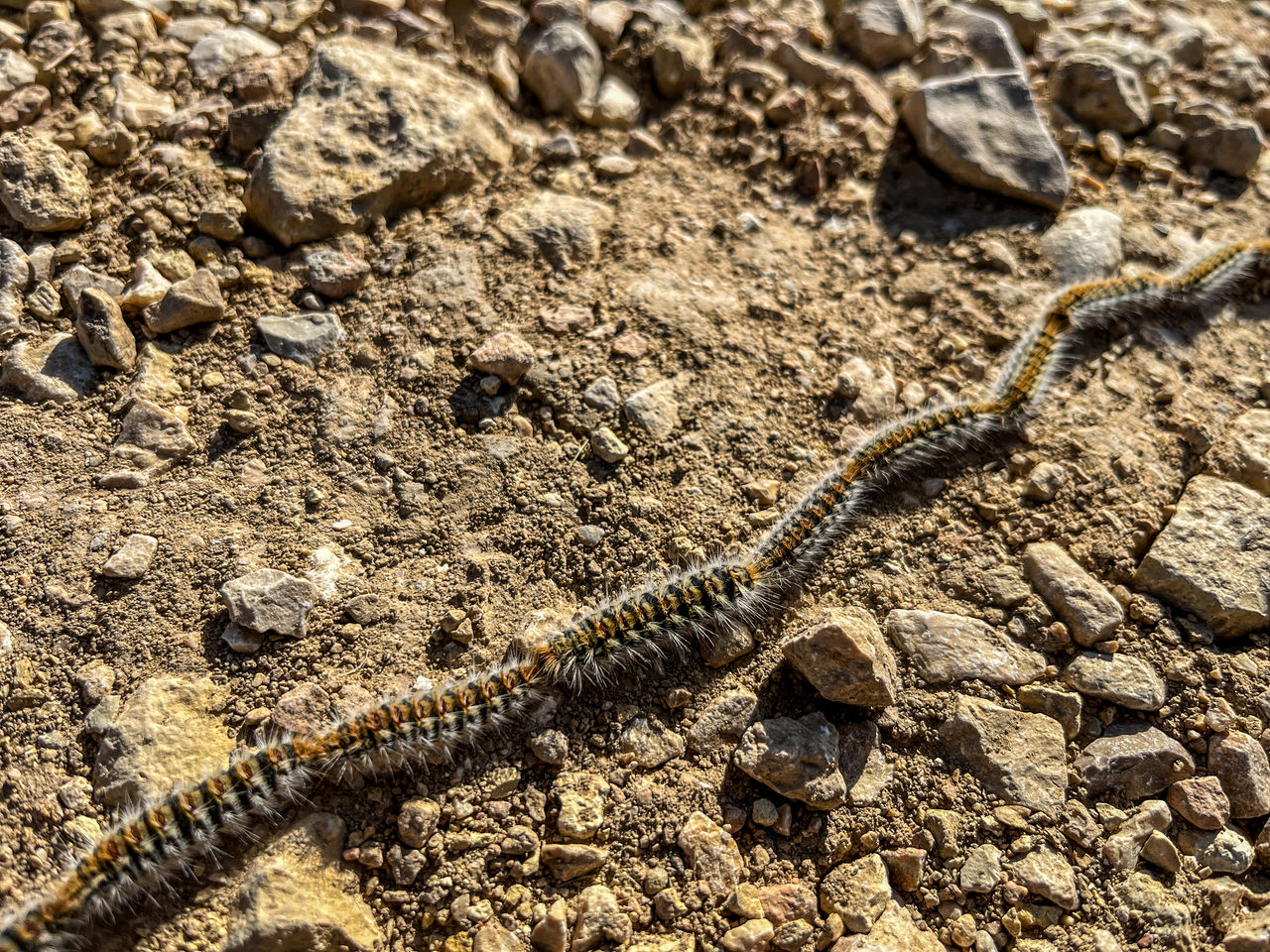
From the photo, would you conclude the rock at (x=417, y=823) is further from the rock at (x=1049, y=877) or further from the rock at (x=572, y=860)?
the rock at (x=1049, y=877)

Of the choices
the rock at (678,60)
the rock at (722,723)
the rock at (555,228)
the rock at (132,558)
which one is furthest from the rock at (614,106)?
the rock at (722,723)

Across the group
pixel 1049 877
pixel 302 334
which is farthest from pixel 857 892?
pixel 302 334

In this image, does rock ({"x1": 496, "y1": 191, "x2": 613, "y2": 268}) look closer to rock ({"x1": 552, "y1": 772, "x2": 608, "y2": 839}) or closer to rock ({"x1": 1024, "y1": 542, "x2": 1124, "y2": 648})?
rock ({"x1": 552, "y1": 772, "x2": 608, "y2": 839})

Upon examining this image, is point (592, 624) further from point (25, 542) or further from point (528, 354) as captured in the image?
point (25, 542)

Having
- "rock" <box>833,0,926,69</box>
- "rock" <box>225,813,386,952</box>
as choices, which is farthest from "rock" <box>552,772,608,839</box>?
"rock" <box>833,0,926,69</box>

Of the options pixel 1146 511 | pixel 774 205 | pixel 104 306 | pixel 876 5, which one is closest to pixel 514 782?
pixel 104 306
